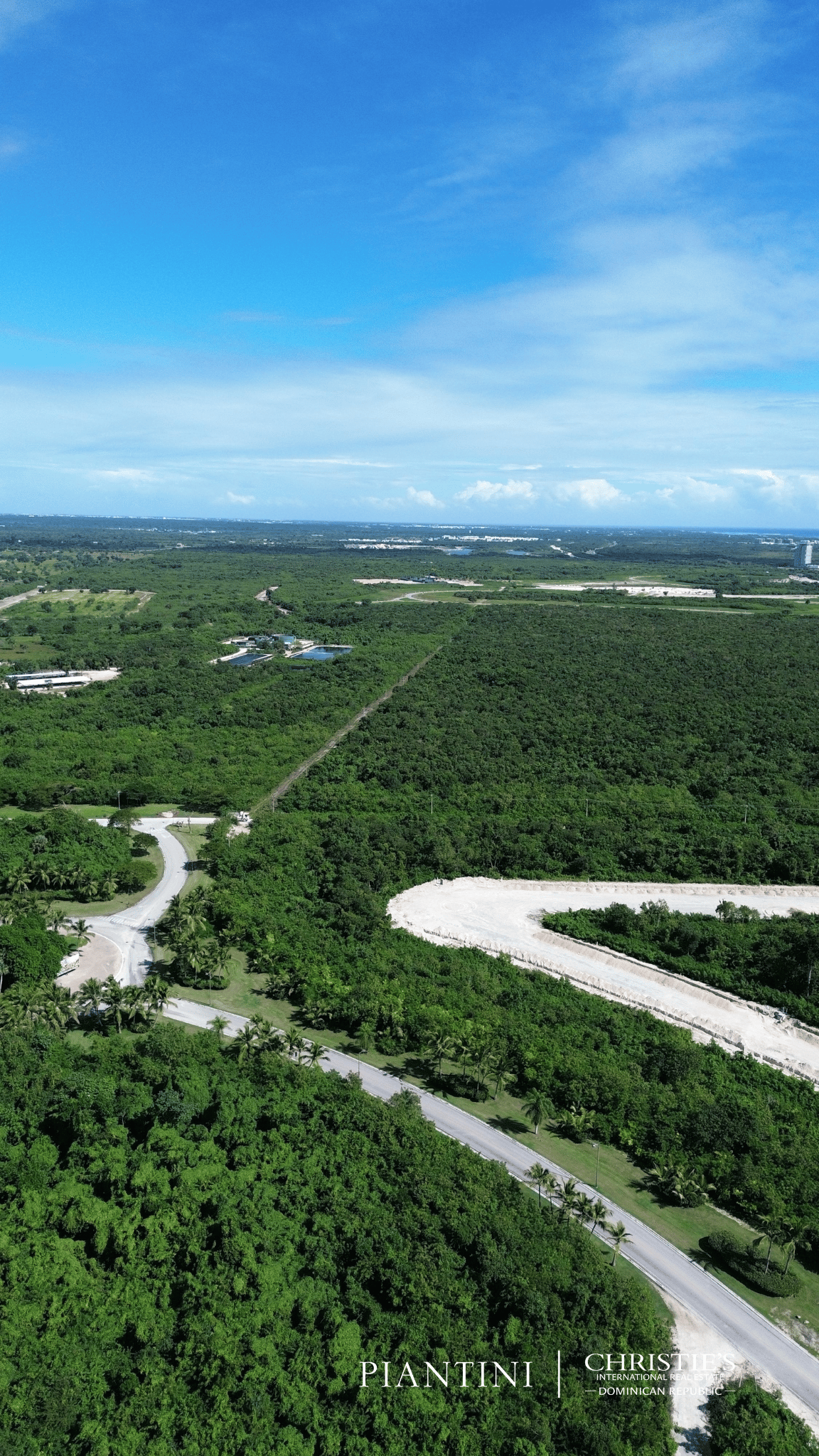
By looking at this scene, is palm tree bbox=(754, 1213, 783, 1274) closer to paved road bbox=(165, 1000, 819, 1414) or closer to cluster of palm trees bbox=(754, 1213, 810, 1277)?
cluster of palm trees bbox=(754, 1213, 810, 1277)

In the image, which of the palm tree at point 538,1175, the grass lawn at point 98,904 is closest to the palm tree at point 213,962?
the grass lawn at point 98,904

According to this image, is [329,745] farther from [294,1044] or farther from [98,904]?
[294,1044]

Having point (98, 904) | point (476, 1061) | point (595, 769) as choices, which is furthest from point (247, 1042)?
point (595, 769)

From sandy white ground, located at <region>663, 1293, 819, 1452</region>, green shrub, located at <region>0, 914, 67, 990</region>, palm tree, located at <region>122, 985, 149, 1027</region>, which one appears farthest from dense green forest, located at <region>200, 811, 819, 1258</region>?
green shrub, located at <region>0, 914, 67, 990</region>

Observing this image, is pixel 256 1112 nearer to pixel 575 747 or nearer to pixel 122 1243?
pixel 122 1243

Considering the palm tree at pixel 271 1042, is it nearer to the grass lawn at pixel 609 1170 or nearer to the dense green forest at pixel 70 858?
the grass lawn at pixel 609 1170

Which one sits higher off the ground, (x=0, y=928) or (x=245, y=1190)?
(x=0, y=928)

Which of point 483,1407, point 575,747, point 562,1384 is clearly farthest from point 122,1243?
point 575,747
